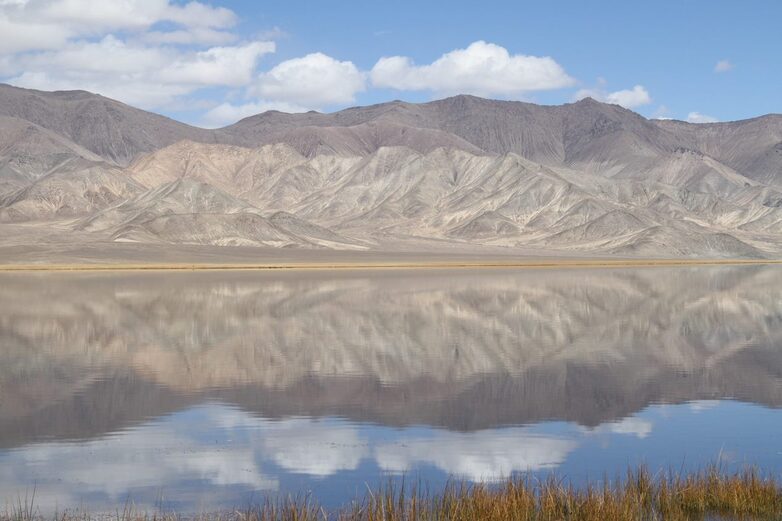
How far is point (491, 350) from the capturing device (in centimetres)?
2930

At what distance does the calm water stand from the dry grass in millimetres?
1060

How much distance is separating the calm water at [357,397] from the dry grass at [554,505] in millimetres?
1060

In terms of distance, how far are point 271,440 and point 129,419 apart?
3.45 meters

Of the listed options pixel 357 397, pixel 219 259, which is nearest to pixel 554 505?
pixel 357 397

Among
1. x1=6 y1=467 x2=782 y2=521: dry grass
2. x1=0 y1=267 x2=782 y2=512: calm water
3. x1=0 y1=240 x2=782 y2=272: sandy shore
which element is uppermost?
x1=6 y1=467 x2=782 y2=521: dry grass

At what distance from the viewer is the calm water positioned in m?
14.6

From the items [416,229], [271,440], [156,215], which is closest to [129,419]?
[271,440]

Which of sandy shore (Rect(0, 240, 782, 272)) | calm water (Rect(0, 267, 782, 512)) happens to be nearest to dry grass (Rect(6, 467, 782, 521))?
calm water (Rect(0, 267, 782, 512))

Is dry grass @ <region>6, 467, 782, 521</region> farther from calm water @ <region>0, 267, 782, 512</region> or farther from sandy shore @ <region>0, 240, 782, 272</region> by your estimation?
sandy shore @ <region>0, 240, 782, 272</region>

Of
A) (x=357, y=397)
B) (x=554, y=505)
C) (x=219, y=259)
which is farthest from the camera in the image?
(x=219, y=259)

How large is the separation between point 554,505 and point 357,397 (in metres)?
10.3

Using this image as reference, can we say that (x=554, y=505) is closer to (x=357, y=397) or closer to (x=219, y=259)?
(x=357, y=397)

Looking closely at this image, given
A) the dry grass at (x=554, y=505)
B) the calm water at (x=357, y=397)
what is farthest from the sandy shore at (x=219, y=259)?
the dry grass at (x=554, y=505)

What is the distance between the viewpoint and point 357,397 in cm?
2133
